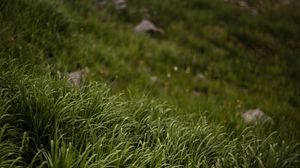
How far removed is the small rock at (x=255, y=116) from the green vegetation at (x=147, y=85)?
0.13m

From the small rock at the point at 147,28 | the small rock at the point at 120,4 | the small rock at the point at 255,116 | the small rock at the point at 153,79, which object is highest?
the small rock at the point at 120,4

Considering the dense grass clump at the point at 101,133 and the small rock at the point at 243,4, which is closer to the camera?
the dense grass clump at the point at 101,133

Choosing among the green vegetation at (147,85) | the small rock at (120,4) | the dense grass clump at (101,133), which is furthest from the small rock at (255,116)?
the small rock at (120,4)

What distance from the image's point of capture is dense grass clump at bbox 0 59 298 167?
3068mm

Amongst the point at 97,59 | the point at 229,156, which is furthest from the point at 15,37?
the point at 229,156

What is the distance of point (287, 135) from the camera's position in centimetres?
462

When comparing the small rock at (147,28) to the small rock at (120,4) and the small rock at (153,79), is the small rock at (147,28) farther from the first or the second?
the small rock at (153,79)

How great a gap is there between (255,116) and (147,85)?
167 centimetres

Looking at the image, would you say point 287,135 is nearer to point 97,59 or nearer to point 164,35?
point 97,59

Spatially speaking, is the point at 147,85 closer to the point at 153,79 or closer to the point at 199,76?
the point at 153,79

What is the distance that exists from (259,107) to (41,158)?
429cm

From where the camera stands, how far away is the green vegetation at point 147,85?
128 inches

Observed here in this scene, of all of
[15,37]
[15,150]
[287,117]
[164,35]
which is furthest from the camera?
[164,35]

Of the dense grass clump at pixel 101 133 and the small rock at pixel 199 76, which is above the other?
the dense grass clump at pixel 101 133
